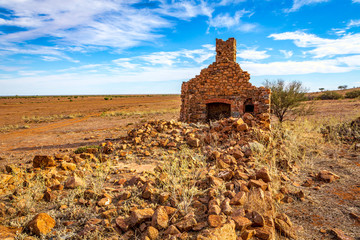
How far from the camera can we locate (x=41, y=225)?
3135 mm

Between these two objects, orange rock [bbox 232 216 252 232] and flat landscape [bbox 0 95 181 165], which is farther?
flat landscape [bbox 0 95 181 165]

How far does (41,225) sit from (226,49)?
440 inches

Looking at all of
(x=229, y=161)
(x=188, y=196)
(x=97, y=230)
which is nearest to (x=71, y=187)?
(x=97, y=230)

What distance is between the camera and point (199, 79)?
11727 mm

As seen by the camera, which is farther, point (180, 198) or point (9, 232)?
point (180, 198)

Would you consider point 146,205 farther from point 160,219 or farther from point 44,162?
point 44,162

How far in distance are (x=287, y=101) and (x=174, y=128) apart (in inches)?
335

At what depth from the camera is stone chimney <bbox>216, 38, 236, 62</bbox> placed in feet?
37.4

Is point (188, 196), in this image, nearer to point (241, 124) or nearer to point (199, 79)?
point (241, 124)

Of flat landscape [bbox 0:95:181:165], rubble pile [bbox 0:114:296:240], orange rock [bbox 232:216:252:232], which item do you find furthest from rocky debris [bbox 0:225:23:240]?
flat landscape [bbox 0:95:181:165]

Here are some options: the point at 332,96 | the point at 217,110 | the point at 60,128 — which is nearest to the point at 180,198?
the point at 217,110

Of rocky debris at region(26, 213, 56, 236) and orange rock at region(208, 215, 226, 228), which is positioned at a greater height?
orange rock at region(208, 215, 226, 228)

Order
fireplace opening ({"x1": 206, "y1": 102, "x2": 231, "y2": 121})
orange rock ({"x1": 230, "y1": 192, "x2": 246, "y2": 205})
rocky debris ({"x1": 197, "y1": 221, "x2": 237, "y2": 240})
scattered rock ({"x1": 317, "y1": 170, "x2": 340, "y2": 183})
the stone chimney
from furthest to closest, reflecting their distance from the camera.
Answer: fireplace opening ({"x1": 206, "y1": 102, "x2": 231, "y2": 121}), the stone chimney, scattered rock ({"x1": 317, "y1": 170, "x2": 340, "y2": 183}), orange rock ({"x1": 230, "y1": 192, "x2": 246, "y2": 205}), rocky debris ({"x1": 197, "y1": 221, "x2": 237, "y2": 240})

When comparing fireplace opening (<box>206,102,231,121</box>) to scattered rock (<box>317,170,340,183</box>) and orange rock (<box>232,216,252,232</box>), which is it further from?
orange rock (<box>232,216,252,232</box>)
